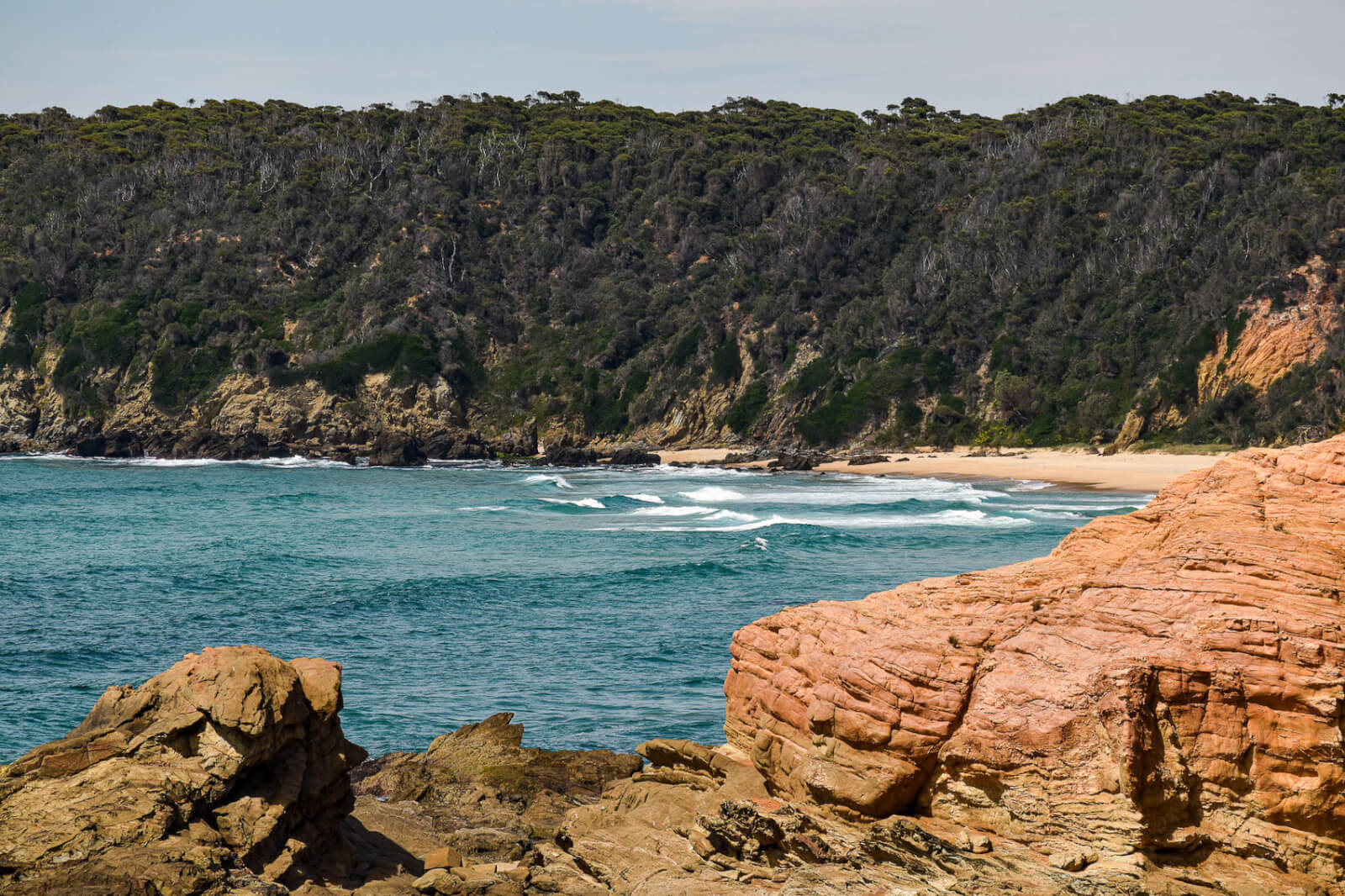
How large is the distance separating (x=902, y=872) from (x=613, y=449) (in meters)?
70.2

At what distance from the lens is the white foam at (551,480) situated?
195 ft

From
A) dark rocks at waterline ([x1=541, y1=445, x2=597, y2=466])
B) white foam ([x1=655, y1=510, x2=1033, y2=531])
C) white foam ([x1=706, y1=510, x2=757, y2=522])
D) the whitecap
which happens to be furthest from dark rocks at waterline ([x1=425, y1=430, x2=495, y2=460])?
the whitecap

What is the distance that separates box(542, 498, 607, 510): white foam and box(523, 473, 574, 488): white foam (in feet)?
23.7

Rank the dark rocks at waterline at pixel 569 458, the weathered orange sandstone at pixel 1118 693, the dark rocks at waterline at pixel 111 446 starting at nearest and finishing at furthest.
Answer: the weathered orange sandstone at pixel 1118 693, the dark rocks at waterline at pixel 569 458, the dark rocks at waterline at pixel 111 446

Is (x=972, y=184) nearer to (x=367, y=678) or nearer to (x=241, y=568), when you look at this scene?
(x=241, y=568)

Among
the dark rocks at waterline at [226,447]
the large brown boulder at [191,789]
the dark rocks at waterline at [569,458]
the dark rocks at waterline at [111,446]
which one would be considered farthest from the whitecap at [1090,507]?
the dark rocks at waterline at [111,446]

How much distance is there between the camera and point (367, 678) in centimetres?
1989

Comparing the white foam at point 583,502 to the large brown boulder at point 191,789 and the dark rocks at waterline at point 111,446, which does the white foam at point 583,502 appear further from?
the dark rocks at waterline at point 111,446

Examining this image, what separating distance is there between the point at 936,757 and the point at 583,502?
137ft

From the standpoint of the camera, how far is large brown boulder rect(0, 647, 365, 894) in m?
7.71

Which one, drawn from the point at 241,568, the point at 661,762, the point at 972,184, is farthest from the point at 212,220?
the point at 661,762

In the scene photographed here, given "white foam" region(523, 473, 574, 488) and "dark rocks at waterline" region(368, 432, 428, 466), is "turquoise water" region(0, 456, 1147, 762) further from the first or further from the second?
"dark rocks at waterline" region(368, 432, 428, 466)

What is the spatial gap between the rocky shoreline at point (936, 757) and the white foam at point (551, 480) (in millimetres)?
48583

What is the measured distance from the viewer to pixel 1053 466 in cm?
5909
